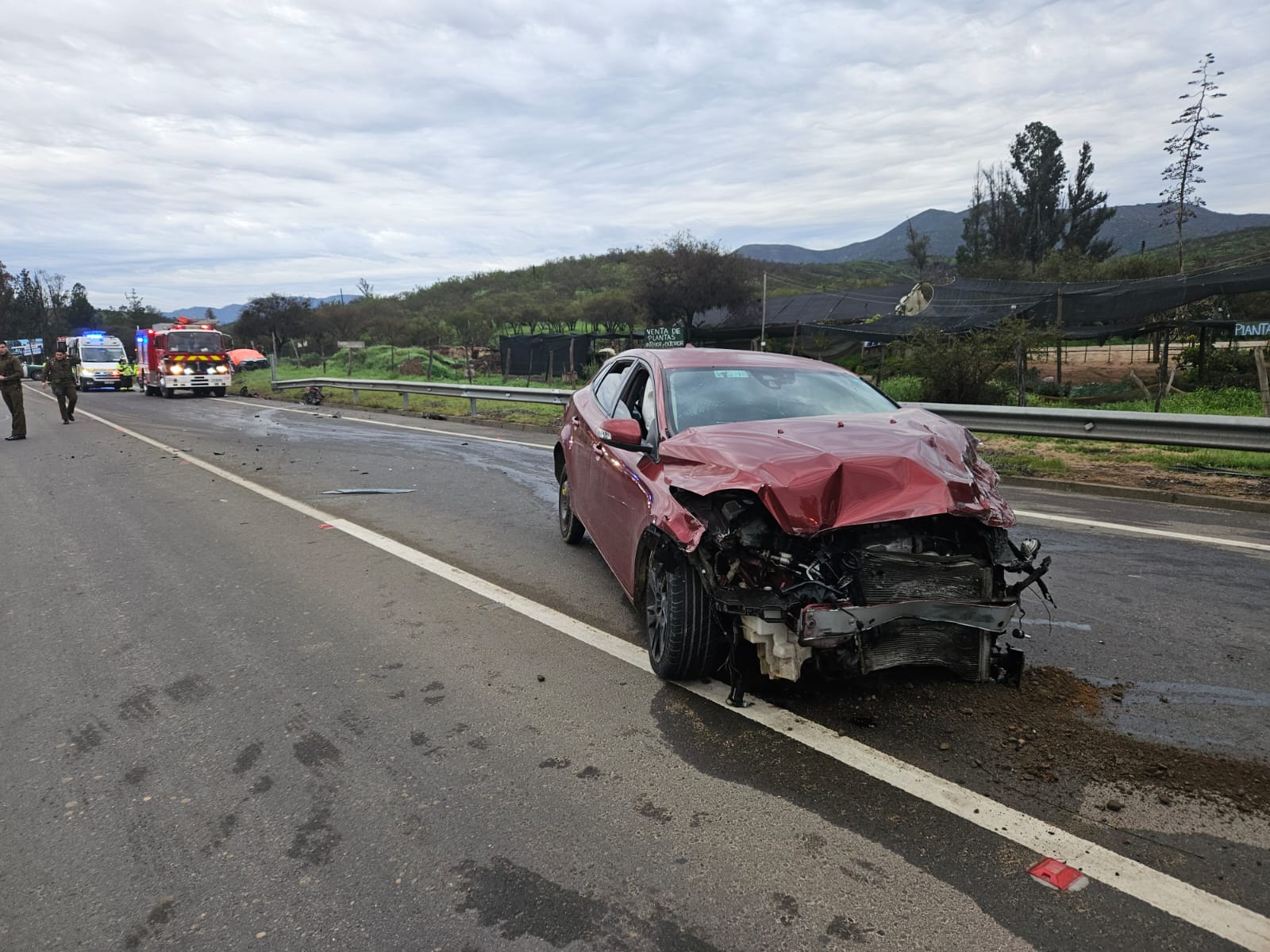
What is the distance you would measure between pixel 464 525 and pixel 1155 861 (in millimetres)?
5982

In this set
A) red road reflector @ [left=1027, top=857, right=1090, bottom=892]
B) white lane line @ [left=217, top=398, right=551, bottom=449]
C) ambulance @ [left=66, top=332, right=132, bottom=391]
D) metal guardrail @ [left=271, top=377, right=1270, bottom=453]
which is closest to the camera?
red road reflector @ [left=1027, top=857, right=1090, bottom=892]

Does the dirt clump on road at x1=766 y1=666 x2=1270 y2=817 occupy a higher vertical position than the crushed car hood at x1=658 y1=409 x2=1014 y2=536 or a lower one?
lower

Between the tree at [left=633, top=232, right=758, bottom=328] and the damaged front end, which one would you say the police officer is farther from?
the tree at [left=633, top=232, right=758, bottom=328]

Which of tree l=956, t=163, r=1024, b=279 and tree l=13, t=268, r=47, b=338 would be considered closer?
tree l=956, t=163, r=1024, b=279

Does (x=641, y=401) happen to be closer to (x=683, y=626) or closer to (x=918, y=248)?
(x=683, y=626)

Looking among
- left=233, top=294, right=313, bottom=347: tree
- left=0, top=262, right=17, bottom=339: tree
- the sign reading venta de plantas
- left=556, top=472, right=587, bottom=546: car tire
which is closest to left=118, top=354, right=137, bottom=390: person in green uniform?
left=233, top=294, right=313, bottom=347: tree

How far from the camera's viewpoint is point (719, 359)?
17.6 ft

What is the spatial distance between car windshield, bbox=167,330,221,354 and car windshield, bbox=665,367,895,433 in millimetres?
30501

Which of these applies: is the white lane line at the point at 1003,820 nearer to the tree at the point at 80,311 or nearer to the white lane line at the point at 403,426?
the white lane line at the point at 403,426

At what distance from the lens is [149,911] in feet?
8.05

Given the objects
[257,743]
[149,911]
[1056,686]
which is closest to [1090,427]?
[1056,686]

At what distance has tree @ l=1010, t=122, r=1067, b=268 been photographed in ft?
214

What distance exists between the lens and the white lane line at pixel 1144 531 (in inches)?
249

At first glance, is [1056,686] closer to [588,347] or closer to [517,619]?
[517,619]
